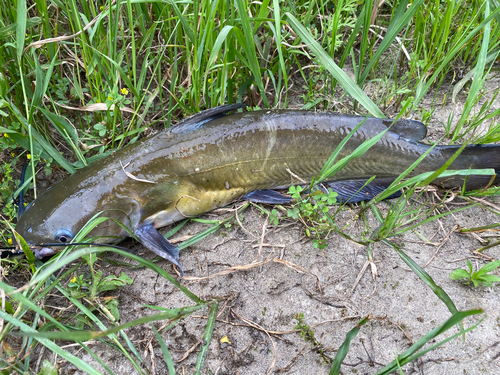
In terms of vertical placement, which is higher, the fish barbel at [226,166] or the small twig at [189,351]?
the fish barbel at [226,166]

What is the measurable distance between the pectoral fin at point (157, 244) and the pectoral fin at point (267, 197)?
62 centimetres

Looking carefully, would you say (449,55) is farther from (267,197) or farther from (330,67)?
(267,197)

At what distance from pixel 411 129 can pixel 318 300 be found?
53.2 inches

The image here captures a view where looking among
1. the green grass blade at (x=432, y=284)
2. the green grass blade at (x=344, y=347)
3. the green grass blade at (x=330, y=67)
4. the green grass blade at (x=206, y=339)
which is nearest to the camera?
→ the green grass blade at (x=344, y=347)

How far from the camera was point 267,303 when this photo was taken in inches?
82.7

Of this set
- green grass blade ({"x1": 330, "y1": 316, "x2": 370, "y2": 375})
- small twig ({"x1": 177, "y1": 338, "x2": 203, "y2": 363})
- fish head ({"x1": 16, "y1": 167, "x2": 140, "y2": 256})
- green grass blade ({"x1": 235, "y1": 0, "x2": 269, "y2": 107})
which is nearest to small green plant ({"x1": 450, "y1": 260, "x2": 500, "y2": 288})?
green grass blade ({"x1": 330, "y1": 316, "x2": 370, "y2": 375})

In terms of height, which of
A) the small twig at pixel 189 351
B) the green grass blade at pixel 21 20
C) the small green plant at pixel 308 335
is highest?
the green grass blade at pixel 21 20

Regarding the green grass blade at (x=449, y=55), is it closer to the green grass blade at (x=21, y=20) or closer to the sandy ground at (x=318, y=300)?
the sandy ground at (x=318, y=300)

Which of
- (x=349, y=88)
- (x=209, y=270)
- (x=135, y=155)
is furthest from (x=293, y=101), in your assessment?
(x=209, y=270)

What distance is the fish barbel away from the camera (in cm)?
236

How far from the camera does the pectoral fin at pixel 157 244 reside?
7.34 feet

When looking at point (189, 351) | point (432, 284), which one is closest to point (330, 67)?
point (432, 284)

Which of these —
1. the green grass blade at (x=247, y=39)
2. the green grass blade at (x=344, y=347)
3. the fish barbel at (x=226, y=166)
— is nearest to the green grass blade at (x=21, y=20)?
the fish barbel at (x=226, y=166)

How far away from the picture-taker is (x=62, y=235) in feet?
7.27
